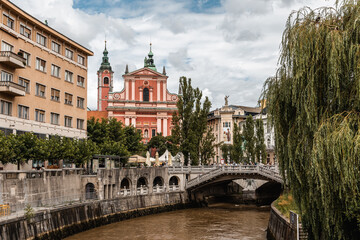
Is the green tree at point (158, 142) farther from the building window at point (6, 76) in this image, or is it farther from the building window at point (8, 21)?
the building window at point (8, 21)

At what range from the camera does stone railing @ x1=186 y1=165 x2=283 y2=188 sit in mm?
49875

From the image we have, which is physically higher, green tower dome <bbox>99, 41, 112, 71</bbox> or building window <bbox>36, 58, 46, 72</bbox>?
green tower dome <bbox>99, 41, 112, 71</bbox>

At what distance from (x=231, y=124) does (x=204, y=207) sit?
168 ft

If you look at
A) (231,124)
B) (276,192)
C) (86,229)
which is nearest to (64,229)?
(86,229)

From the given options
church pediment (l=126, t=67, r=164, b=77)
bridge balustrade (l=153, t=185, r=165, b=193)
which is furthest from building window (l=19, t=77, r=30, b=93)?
church pediment (l=126, t=67, r=164, b=77)

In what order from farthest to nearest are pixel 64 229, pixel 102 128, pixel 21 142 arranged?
1. pixel 102 128
2. pixel 21 142
3. pixel 64 229

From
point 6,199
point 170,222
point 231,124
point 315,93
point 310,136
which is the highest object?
point 231,124

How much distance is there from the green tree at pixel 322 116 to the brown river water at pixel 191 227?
58.0 ft

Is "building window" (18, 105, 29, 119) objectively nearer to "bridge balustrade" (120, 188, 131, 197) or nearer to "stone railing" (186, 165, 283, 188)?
"bridge balustrade" (120, 188, 131, 197)

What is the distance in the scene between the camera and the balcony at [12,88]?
3778 cm

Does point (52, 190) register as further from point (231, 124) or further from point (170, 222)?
point (231, 124)

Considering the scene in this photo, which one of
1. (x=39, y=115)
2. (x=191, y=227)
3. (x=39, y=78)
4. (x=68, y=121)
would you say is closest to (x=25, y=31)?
(x=39, y=78)

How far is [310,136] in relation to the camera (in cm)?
1833

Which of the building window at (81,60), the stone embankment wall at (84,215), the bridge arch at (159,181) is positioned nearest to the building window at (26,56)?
the building window at (81,60)
